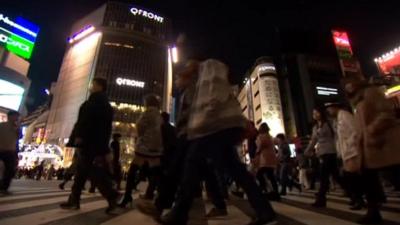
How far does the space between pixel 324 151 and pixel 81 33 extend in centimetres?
8301

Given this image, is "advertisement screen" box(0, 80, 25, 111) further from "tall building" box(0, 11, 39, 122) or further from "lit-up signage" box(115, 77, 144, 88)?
"lit-up signage" box(115, 77, 144, 88)

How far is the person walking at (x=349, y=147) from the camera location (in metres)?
3.07

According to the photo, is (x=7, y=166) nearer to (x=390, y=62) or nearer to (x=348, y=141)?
(x=348, y=141)

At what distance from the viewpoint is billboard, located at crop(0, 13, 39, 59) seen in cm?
3002

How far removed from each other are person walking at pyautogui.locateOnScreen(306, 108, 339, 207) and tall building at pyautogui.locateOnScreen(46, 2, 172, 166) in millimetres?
56912

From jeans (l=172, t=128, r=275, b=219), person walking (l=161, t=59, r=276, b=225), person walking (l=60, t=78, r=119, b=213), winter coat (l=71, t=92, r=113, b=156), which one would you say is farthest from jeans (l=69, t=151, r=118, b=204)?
jeans (l=172, t=128, r=275, b=219)

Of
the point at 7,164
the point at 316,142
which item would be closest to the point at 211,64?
the point at 316,142

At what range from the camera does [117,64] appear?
6569 cm

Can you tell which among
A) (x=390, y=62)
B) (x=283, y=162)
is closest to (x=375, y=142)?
(x=283, y=162)

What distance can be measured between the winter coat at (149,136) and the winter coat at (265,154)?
2325mm

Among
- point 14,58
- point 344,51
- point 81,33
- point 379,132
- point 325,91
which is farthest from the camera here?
point 81,33

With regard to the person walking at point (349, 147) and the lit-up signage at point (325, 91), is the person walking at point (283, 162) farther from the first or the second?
the lit-up signage at point (325, 91)

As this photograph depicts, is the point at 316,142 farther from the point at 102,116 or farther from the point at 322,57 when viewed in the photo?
the point at 322,57

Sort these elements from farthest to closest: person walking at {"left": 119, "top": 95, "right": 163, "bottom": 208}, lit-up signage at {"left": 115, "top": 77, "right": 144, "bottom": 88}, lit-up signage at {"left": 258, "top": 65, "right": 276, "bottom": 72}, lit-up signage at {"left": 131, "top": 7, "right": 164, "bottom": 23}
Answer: lit-up signage at {"left": 131, "top": 7, "right": 164, "bottom": 23}, lit-up signage at {"left": 115, "top": 77, "right": 144, "bottom": 88}, lit-up signage at {"left": 258, "top": 65, "right": 276, "bottom": 72}, person walking at {"left": 119, "top": 95, "right": 163, "bottom": 208}
